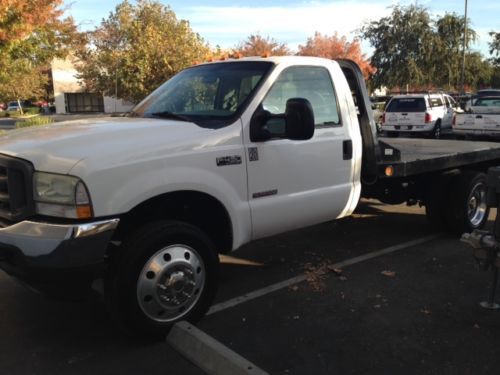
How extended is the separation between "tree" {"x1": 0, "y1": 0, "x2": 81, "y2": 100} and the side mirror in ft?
31.1

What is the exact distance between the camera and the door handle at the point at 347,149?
4711mm

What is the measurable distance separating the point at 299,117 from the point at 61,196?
1.75 meters

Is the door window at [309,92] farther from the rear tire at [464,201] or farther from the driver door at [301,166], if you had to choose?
the rear tire at [464,201]

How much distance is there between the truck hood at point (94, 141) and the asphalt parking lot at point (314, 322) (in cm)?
132

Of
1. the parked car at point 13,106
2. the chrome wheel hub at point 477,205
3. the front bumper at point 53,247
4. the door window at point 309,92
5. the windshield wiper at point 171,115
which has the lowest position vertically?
the chrome wheel hub at point 477,205

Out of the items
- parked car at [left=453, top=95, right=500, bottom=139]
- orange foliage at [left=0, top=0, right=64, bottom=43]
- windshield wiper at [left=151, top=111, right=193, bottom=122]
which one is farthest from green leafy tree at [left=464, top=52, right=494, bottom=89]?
windshield wiper at [left=151, top=111, right=193, bottom=122]

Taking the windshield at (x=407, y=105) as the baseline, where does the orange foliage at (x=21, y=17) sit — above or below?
above

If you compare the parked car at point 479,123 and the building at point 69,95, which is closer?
the parked car at point 479,123

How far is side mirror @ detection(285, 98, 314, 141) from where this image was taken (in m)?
3.89

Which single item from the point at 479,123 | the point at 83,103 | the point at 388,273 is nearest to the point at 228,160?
the point at 388,273

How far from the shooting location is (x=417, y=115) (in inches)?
739

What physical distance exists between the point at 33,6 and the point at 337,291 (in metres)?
11.7

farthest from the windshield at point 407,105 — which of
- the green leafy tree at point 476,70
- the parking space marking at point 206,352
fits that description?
the green leafy tree at point 476,70

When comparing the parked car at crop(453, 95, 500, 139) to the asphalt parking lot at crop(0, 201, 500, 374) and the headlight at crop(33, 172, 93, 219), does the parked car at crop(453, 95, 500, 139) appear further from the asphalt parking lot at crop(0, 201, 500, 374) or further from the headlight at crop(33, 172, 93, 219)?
the headlight at crop(33, 172, 93, 219)
